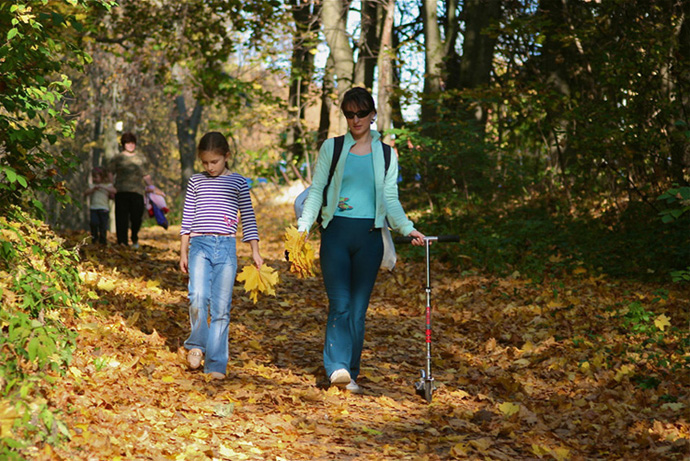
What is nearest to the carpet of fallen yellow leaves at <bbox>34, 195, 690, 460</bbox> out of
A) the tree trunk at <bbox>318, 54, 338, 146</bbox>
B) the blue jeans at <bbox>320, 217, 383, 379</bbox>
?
the blue jeans at <bbox>320, 217, 383, 379</bbox>

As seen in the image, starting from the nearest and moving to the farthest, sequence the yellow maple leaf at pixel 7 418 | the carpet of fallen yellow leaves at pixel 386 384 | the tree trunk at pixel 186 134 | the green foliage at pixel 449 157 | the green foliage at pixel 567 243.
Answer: the yellow maple leaf at pixel 7 418 < the carpet of fallen yellow leaves at pixel 386 384 < the green foliage at pixel 567 243 < the green foliage at pixel 449 157 < the tree trunk at pixel 186 134

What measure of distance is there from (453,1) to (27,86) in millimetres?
15094

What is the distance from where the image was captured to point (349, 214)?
593cm

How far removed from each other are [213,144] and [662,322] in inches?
201

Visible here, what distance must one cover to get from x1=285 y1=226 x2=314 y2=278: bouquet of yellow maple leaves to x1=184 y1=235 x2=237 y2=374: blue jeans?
0.59 metres

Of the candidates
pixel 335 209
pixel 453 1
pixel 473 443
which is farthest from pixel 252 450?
pixel 453 1

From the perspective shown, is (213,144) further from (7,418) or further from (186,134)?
(186,134)

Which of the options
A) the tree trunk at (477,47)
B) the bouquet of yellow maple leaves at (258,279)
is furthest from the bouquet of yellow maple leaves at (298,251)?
the tree trunk at (477,47)

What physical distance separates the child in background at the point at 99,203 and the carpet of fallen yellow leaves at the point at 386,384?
8.88ft

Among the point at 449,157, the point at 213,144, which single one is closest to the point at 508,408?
the point at 213,144

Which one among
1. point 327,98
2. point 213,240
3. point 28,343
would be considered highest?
point 327,98

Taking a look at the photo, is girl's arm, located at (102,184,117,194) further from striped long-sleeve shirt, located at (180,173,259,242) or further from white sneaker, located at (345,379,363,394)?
white sneaker, located at (345,379,363,394)

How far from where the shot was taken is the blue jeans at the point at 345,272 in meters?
5.95

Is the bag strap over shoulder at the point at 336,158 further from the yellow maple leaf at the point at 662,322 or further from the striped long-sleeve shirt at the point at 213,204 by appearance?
the yellow maple leaf at the point at 662,322
